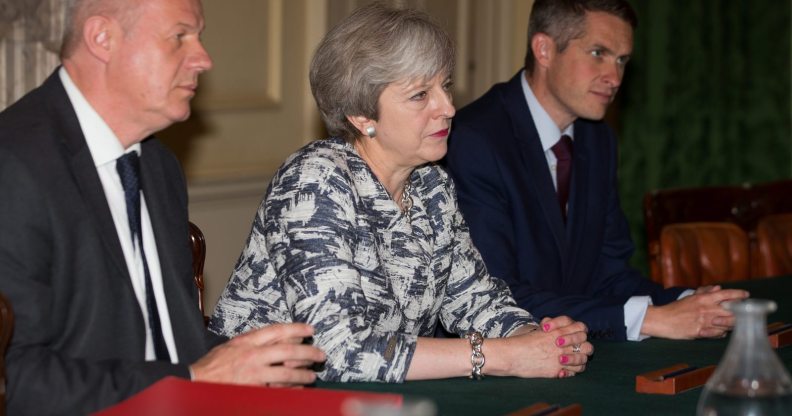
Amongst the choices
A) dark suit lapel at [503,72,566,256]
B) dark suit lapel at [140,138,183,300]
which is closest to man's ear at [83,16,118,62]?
dark suit lapel at [140,138,183,300]

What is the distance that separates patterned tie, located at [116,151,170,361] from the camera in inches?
99.0

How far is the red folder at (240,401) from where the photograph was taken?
6.09 ft

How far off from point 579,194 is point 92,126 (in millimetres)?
1829

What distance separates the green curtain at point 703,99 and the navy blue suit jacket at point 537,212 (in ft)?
8.78

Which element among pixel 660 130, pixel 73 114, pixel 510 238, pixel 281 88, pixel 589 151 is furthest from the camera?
pixel 660 130

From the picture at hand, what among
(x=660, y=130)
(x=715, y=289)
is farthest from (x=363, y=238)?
(x=660, y=130)

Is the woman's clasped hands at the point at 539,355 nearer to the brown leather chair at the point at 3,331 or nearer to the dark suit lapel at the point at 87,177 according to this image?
the dark suit lapel at the point at 87,177

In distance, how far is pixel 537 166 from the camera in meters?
3.75

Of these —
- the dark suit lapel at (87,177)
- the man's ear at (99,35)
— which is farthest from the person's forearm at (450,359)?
the man's ear at (99,35)

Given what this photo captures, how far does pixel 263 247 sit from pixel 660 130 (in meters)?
4.30

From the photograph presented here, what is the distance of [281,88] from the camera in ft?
17.0

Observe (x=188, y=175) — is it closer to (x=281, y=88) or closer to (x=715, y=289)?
(x=281, y=88)

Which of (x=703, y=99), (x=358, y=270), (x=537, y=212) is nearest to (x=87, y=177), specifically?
(x=358, y=270)

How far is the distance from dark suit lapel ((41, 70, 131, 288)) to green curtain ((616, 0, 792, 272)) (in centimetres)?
453
